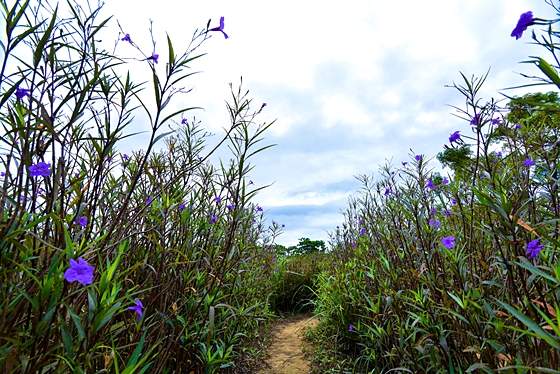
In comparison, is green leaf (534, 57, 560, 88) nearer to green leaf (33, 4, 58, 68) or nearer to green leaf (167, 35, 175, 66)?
green leaf (167, 35, 175, 66)

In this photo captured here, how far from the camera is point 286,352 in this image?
13.2 feet

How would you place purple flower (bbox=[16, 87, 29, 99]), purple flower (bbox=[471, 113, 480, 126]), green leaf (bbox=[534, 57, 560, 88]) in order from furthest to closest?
purple flower (bbox=[471, 113, 480, 126]) → purple flower (bbox=[16, 87, 29, 99]) → green leaf (bbox=[534, 57, 560, 88])

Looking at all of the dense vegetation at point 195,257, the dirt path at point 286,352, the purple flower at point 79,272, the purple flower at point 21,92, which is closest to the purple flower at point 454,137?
the dense vegetation at point 195,257

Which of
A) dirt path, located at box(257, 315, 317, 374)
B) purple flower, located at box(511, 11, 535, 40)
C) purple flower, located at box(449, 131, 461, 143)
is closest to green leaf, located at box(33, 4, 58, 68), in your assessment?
purple flower, located at box(511, 11, 535, 40)

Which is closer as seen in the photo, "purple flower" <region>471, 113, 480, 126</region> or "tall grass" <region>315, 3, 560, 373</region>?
"tall grass" <region>315, 3, 560, 373</region>

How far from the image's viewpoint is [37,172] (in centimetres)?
111

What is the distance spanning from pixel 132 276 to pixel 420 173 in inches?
90.6

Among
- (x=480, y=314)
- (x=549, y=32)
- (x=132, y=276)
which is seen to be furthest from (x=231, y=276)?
(x=549, y=32)

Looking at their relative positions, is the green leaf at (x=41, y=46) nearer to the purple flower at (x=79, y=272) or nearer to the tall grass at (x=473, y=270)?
the purple flower at (x=79, y=272)

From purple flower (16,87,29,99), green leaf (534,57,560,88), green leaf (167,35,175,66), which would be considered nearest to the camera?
green leaf (534,57,560,88)

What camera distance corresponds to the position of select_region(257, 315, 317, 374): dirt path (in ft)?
11.2

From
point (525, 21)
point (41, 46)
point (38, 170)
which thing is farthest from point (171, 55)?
point (525, 21)

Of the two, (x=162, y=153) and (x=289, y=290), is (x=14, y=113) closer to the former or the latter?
(x=162, y=153)

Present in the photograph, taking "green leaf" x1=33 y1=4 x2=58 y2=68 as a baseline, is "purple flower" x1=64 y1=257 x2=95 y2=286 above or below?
below
